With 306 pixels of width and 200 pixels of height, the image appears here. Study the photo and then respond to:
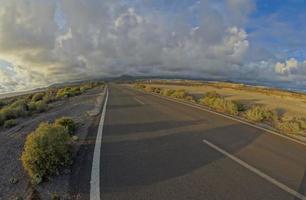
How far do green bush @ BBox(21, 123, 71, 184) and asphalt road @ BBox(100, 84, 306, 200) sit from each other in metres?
0.91

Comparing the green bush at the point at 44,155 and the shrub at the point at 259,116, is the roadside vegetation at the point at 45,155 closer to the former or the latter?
the green bush at the point at 44,155

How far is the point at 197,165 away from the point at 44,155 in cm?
320

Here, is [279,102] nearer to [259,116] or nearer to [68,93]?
[259,116]

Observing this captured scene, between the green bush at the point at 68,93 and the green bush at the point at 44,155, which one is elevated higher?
the green bush at the point at 44,155

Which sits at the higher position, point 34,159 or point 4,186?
point 34,159

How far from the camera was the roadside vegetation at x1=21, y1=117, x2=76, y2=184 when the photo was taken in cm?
573

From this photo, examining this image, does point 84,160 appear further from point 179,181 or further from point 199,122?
point 199,122

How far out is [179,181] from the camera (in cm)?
527

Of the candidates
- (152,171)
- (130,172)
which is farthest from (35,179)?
(152,171)

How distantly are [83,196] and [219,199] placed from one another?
2.15m

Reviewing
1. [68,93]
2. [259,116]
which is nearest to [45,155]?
[259,116]

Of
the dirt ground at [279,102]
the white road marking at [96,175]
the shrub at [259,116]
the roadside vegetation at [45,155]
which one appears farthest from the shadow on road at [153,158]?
the dirt ground at [279,102]

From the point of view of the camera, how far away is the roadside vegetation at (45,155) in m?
5.73

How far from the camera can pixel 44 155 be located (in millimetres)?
5871
